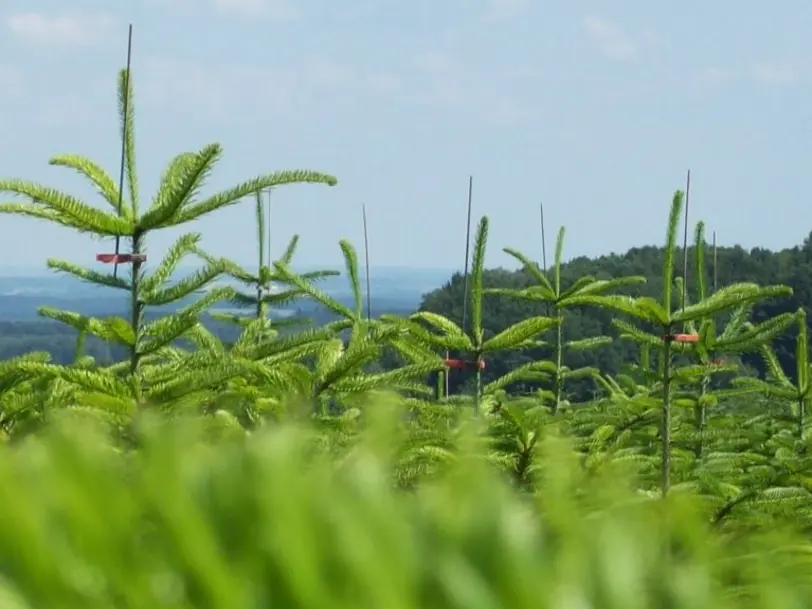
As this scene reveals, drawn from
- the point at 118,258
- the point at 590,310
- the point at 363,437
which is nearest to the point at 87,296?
the point at 590,310

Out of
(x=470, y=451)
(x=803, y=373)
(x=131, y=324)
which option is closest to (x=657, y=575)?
(x=470, y=451)

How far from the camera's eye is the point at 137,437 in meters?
0.38

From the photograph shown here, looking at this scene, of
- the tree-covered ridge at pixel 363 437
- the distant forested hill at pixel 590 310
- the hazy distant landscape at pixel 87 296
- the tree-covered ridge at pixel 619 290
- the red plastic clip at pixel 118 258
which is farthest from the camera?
the hazy distant landscape at pixel 87 296

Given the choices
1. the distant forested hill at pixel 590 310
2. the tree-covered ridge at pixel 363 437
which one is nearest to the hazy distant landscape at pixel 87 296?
the distant forested hill at pixel 590 310

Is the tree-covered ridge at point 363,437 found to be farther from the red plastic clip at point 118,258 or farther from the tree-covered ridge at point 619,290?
the tree-covered ridge at point 619,290

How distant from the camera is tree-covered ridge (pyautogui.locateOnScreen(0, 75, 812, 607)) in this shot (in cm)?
33

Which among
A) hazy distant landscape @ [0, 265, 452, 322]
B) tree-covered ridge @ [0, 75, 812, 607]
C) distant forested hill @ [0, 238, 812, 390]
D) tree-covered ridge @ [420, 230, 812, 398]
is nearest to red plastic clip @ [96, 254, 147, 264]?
tree-covered ridge @ [0, 75, 812, 607]

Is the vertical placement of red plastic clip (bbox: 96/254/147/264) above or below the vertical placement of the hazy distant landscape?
above

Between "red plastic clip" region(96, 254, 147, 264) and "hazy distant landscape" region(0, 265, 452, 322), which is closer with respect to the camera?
"red plastic clip" region(96, 254, 147, 264)

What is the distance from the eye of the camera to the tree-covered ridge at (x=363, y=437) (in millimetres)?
334

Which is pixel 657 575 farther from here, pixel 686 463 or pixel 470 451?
pixel 686 463

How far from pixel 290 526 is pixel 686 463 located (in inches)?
266

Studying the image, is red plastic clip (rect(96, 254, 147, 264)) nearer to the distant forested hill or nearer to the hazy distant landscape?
the distant forested hill

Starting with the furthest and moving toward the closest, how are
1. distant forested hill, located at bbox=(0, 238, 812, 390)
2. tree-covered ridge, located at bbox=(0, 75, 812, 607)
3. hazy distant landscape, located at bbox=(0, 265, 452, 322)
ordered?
hazy distant landscape, located at bbox=(0, 265, 452, 322) < distant forested hill, located at bbox=(0, 238, 812, 390) < tree-covered ridge, located at bbox=(0, 75, 812, 607)
